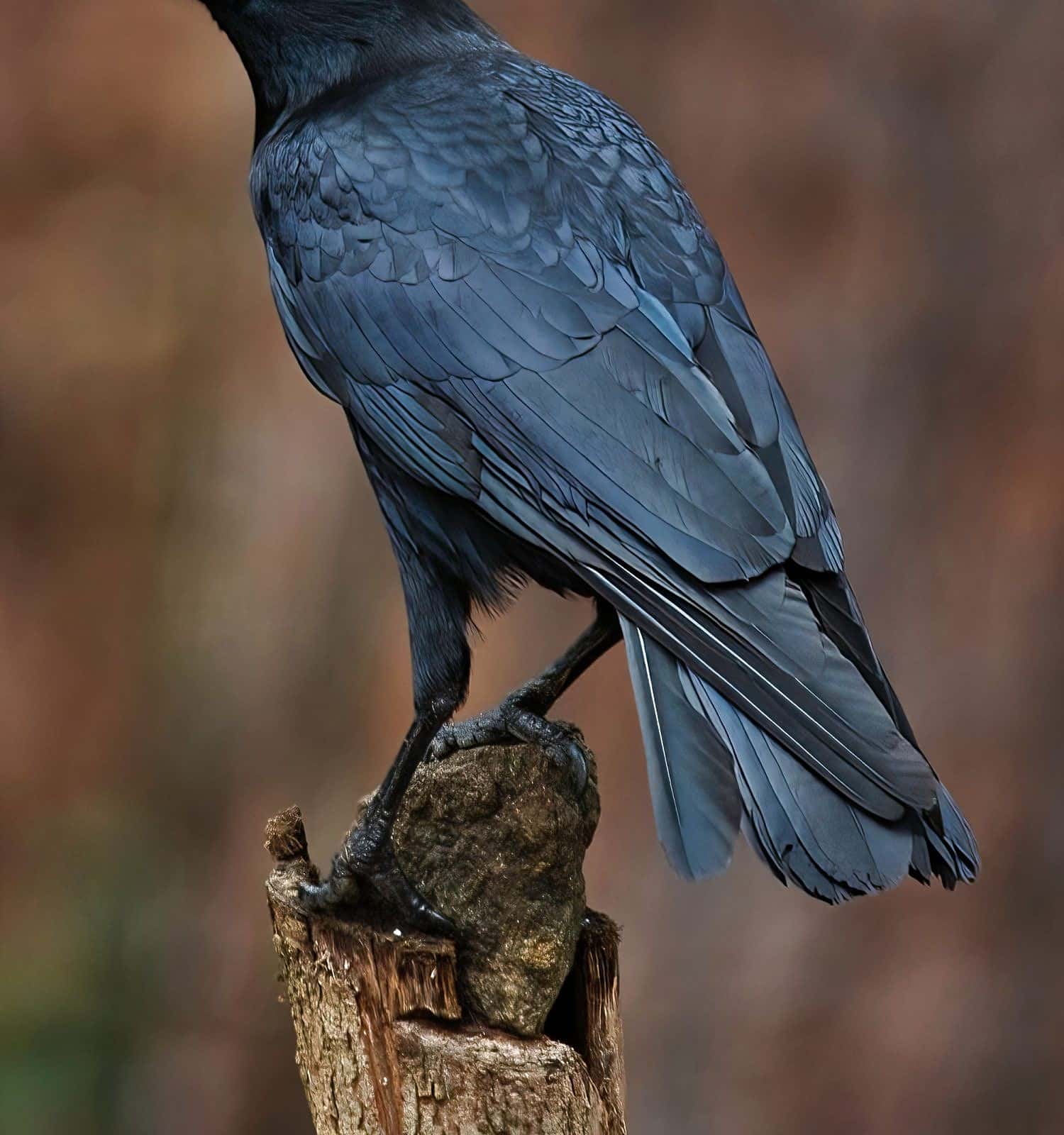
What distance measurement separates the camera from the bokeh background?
4.61m

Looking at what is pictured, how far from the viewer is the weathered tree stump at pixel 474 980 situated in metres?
2.46

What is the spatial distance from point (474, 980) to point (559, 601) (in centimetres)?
235

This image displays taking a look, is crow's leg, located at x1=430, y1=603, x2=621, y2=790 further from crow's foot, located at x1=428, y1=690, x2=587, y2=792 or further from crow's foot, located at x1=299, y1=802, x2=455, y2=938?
crow's foot, located at x1=299, y1=802, x2=455, y2=938

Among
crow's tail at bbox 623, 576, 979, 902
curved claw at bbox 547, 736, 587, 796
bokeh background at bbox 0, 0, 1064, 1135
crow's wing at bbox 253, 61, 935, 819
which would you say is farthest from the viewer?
bokeh background at bbox 0, 0, 1064, 1135

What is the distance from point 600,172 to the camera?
276cm

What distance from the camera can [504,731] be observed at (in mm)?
3092

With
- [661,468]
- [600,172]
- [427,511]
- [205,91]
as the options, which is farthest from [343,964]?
[205,91]

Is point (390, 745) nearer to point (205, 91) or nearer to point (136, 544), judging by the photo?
point (136, 544)

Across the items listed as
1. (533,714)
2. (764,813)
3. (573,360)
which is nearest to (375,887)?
(533,714)

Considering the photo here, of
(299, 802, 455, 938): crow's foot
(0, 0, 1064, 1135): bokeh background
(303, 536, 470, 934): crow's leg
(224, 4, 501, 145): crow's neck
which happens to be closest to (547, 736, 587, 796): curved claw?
(303, 536, 470, 934): crow's leg

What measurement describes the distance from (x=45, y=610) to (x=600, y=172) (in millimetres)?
3142

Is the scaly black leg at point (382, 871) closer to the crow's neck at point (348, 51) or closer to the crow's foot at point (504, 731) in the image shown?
the crow's foot at point (504, 731)

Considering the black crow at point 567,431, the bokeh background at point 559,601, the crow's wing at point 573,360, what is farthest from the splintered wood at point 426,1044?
the bokeh background at point 559,601

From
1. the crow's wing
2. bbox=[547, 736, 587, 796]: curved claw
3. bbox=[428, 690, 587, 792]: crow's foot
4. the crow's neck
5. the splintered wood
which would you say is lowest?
the splintered wood
